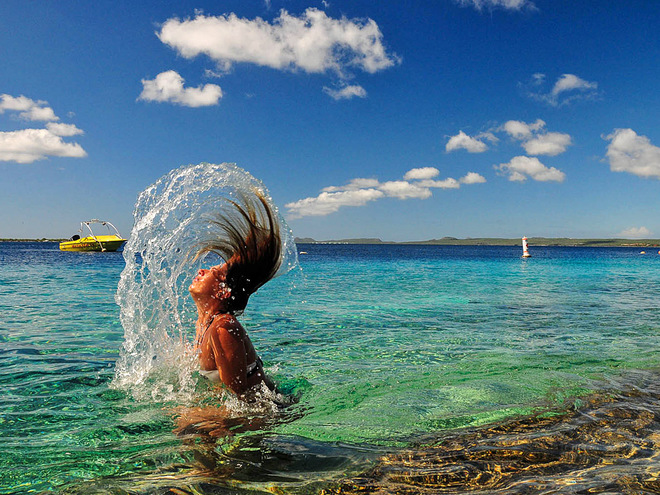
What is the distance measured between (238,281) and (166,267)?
1653mm

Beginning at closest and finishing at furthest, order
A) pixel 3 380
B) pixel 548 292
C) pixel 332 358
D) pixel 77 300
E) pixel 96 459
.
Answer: pixel 96 459
pixel 3 380
pixel 332 358
pixel 77 300
pixel 548 292

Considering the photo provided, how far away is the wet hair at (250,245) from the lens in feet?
15.0

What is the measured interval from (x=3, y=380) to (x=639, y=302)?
20.5 m

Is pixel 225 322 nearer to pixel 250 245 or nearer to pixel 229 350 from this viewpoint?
pixel 229 350

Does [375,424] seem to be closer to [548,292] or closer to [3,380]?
[3,380]

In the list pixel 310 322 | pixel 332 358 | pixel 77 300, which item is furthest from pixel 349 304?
pixel 77 300

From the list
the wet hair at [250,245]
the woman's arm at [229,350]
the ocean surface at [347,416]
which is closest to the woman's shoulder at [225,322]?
the woman's arm at [229,350]

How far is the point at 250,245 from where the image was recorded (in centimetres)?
461

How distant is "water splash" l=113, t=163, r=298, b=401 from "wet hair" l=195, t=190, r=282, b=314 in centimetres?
12

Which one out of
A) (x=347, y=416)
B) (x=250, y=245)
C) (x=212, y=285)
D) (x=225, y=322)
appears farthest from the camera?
(x=347, y=416)

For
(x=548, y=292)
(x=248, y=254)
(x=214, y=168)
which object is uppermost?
(x=214, y=168)

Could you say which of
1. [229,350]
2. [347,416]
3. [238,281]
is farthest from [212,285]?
[347,416]

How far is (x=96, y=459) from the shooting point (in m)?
3.87

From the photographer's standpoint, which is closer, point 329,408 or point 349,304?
point 329,408
